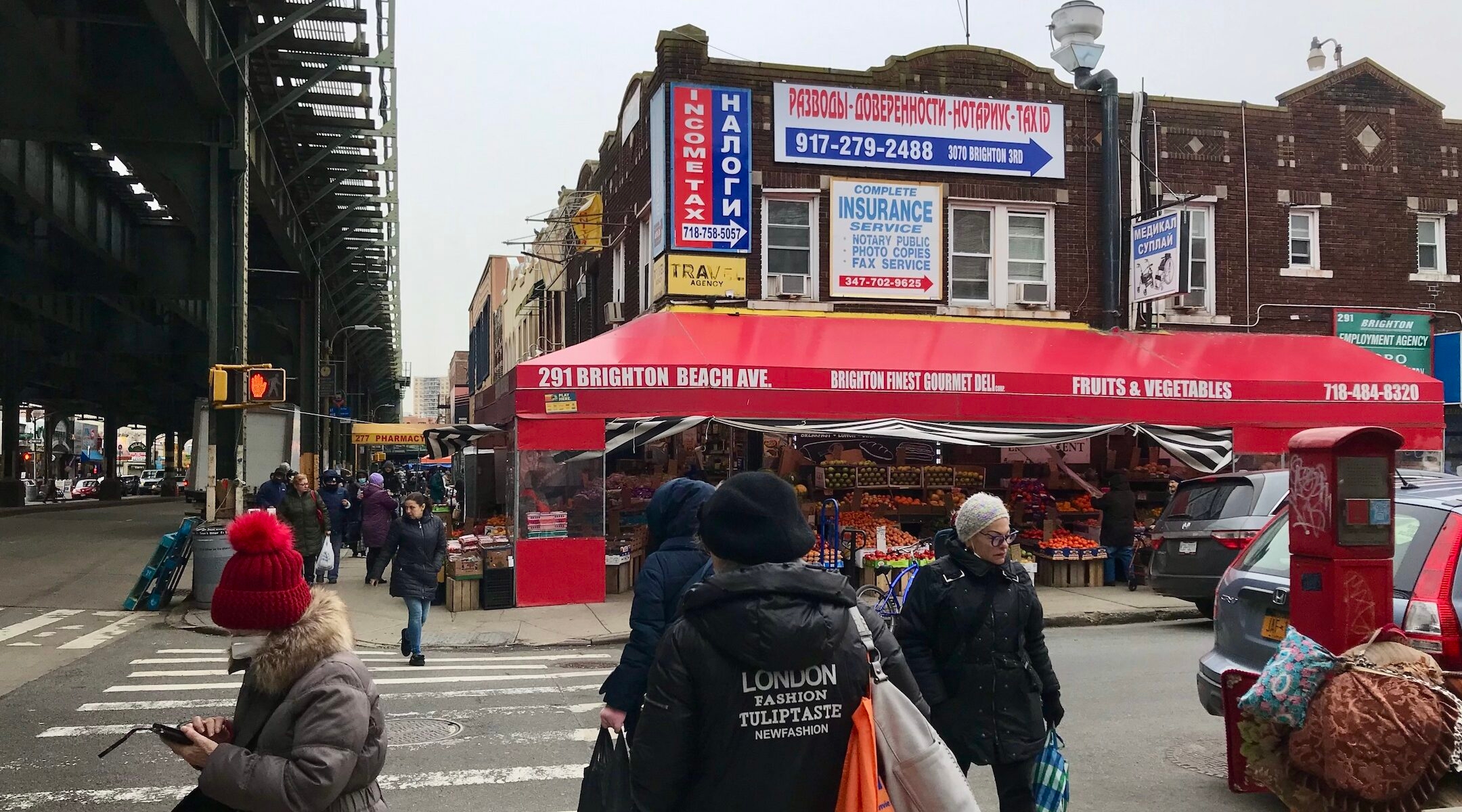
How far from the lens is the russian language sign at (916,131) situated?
683 inches

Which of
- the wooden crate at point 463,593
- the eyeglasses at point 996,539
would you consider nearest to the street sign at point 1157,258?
the wooden crate at point 463,593

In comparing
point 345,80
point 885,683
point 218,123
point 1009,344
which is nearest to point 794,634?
point 885,683

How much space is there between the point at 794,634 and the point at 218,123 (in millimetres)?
16691

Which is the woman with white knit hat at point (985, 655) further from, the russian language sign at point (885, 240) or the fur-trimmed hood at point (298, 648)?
the russian language sign at point (885, 240)

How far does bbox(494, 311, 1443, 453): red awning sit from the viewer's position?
14766 mm

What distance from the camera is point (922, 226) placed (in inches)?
699

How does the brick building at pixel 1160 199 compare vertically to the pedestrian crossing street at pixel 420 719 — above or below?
above

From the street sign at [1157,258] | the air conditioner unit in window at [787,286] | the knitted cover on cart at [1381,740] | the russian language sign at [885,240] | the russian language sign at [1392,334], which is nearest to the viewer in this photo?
the knitted cover on cart at [1381,740]

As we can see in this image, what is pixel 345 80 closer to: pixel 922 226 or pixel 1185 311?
pixel 922 226

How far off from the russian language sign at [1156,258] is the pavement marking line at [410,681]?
37.9 feet

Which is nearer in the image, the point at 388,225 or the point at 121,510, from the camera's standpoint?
the point at 388,225

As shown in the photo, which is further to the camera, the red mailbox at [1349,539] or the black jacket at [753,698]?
the red mailbox at [1349,539]

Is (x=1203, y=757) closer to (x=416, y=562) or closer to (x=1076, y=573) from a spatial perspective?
(x=416, y=562)

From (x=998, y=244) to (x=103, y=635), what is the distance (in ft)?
46.5
